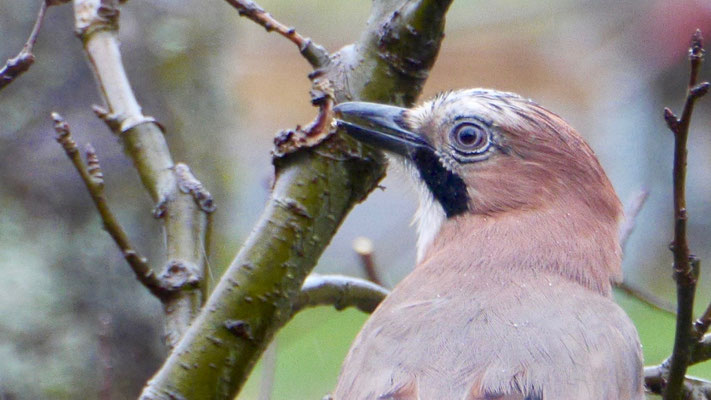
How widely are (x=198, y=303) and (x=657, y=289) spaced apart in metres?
7.23

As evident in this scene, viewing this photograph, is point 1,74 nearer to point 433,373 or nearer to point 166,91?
point 433,373

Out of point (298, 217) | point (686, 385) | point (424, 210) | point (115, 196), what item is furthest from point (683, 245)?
point (115, 196)

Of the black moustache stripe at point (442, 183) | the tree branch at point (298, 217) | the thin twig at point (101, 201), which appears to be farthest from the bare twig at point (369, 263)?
the thin twig at point (101, 201)

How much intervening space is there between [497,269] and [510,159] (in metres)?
0.48

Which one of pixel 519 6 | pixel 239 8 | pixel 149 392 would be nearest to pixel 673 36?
pixel 519 6

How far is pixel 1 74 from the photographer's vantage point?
8.42ft

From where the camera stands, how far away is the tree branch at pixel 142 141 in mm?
2980

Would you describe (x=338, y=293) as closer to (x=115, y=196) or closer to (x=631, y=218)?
(x=631, y=218)

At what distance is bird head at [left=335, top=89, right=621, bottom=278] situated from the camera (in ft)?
10.9

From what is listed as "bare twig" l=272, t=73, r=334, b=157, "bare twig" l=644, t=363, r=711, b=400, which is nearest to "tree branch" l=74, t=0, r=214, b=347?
"bare twig" l=272, t=73, r=334, b=157

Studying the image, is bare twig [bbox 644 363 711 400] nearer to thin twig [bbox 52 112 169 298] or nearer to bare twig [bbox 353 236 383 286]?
bare twig [bbox 353 236 383 286]

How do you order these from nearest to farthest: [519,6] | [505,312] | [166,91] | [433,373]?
[433,373] < [505,312] < [166,91] < [519,6]

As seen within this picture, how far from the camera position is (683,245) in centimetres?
220

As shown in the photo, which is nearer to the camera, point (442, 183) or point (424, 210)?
point (442, 183)
